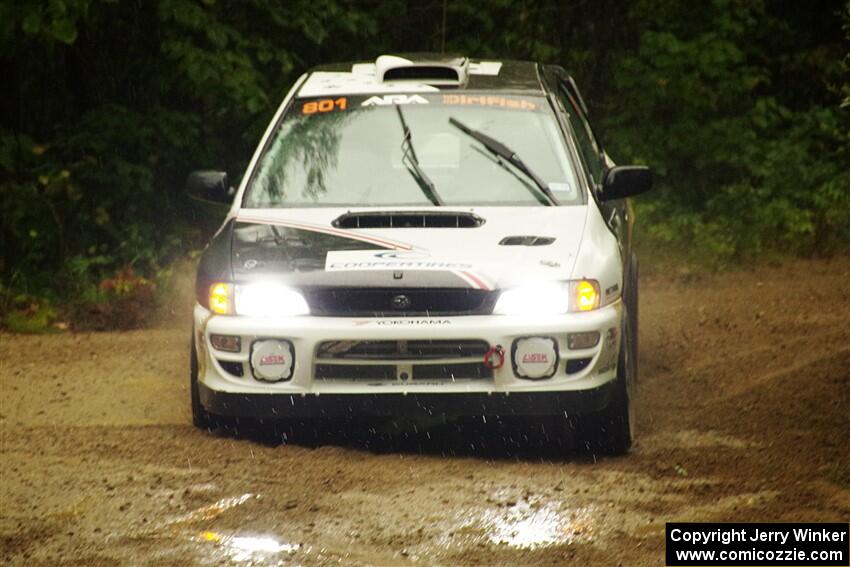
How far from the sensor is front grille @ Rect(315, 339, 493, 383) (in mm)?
7250

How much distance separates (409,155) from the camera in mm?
8391

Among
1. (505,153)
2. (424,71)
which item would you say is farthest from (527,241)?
(424,71)

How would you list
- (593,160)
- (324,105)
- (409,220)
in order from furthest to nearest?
(593,160) → (324,105) → (409,220)

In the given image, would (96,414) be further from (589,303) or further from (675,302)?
(675,302)

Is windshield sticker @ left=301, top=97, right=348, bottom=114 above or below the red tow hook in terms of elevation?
above

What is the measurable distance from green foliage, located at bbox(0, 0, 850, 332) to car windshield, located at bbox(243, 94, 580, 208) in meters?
4.33

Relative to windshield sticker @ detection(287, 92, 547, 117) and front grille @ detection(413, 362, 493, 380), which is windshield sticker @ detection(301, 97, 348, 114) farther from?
front grille @ detection(413, 362, 493, 380)

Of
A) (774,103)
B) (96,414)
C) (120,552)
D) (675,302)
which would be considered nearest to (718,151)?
(774,103)

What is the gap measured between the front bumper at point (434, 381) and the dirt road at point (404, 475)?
26cm

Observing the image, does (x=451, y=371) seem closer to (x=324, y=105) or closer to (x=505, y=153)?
(x=505, y=153)

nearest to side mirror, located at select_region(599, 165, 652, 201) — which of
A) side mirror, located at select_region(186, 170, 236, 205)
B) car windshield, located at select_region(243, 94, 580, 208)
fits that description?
car windshield, located at select_region(243, 94, 580, 208)

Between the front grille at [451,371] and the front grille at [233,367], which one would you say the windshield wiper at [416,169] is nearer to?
the front grille at [451,371]

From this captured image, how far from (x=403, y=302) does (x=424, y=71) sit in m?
1.96

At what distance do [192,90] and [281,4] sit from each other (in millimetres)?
1154
